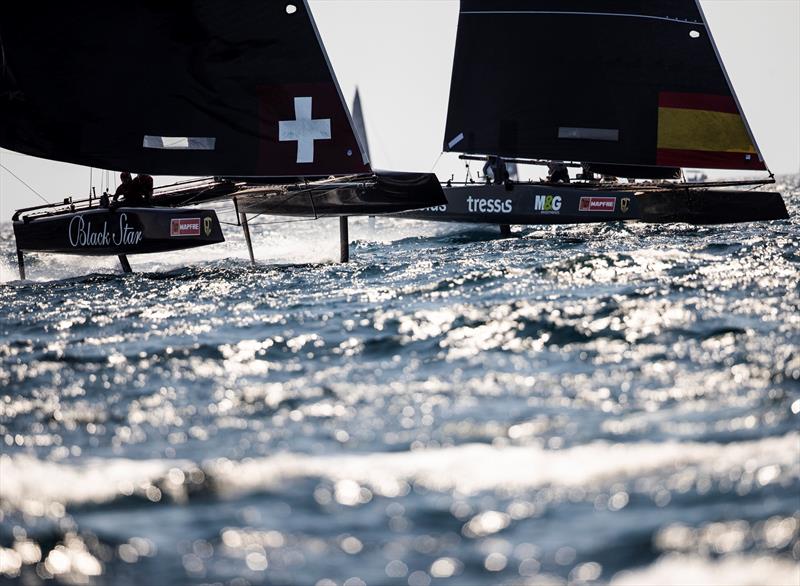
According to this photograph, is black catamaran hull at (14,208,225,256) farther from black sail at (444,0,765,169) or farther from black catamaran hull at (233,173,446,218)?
black sail at (444,0,765,169)

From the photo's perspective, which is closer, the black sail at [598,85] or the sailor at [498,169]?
the black sail at [598,85]

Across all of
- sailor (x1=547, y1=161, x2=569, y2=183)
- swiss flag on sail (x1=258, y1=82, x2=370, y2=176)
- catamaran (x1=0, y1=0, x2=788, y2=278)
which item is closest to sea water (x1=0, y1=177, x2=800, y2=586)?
catamaran (x1=0, y1=0, x2=788, y2=278)

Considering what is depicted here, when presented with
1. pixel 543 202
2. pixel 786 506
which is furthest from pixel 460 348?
pixel 543 202

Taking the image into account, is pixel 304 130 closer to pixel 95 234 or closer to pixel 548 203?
pixel 95 234

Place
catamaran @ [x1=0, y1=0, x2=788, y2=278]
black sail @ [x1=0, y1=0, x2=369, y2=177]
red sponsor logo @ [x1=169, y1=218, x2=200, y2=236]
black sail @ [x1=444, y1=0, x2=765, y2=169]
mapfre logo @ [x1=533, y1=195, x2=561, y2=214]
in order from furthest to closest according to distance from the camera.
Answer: mapfre logo @ [x1=533, y1=195, x2=561, y2=214] → black sail @ [x1=444, y1=0, x2=765, y2=169] → black sail @ [x1=0, y1=0, x2=369, y2=177] → catamaran @ [x1=0, y1=0, x2=788, y2=278] → red sponsor logo @ [x1=169, y1=218, x2=200, y2=236]

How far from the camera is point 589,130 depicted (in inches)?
736

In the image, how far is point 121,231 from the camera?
13969 millimetres

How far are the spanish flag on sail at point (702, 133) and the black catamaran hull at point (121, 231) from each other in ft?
29.0

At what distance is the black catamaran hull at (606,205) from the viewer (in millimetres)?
18531

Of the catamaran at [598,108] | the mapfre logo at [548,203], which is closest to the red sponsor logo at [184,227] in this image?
the catamaran at [598,108]

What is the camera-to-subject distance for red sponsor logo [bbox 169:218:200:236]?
45.5 feet

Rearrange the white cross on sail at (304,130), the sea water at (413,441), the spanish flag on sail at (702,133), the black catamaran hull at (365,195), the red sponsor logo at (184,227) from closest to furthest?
1. the sea water at (413,441)
2. the red sponsor logo at (184,227)
3. the black catamaran hull at (365,195)
4. the white cross on sail at (304,130)
5. the spanish flag on sail at (702,133)

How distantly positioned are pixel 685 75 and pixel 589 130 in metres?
1.92

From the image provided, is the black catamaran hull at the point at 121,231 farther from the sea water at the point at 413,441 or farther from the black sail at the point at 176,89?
the sea water at the point at 413,441
